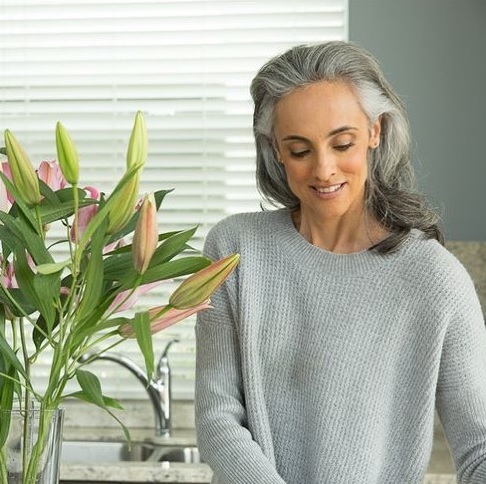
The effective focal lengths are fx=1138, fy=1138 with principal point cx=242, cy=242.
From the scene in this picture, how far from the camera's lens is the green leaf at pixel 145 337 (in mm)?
1063

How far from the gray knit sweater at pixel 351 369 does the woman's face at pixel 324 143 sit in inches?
5.9

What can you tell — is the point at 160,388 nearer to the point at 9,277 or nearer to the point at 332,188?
the point at 332,188

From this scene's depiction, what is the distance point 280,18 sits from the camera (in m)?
3.54

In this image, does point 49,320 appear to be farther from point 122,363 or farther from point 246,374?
point 122,363

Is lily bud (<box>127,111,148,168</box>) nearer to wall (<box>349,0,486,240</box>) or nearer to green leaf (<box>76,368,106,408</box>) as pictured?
green leaf (<box>76,368,106,408</box>)

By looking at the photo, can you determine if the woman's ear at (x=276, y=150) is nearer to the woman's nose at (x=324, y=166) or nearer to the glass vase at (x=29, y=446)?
the woman's nose at (x=324, y=166)

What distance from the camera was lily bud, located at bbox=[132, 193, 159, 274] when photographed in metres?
1.07

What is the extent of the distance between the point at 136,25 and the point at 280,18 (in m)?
0.46

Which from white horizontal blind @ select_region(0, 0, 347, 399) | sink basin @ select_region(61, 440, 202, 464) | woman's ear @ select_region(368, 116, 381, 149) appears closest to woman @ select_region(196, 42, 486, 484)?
woman's ear @ select_region(368, 116, 381, 149)

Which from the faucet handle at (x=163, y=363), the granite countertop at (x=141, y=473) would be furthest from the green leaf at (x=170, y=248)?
the faucet handle at (x=163, y=363)

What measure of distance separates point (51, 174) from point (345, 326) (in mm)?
658

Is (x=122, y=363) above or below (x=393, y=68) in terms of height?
below

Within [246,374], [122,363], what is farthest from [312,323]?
[122,363]

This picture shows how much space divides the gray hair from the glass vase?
72cm
